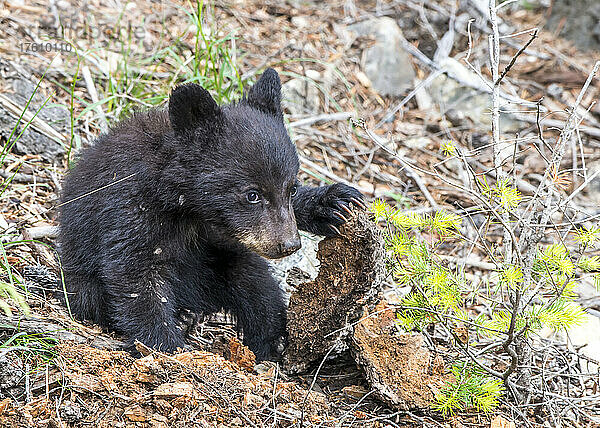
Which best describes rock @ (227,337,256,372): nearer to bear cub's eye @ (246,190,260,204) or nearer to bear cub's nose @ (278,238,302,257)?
bear cub's nose @ (278,238,302,257)

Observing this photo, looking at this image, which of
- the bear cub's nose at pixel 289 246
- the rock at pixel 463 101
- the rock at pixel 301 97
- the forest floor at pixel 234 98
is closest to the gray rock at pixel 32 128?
the forest floor at pixel 234 98

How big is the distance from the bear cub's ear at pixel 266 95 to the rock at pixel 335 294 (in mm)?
875

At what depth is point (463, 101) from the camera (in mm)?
8117

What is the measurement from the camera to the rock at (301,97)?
7.18 m

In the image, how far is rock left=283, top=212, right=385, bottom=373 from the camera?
3797mm

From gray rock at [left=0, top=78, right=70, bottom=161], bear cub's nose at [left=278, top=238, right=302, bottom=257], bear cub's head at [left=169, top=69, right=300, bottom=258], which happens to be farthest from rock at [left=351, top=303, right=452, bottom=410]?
gray rock at [left=0, top=78, right=70, bottom=161]

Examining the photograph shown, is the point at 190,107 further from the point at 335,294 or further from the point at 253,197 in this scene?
the point at 335,294

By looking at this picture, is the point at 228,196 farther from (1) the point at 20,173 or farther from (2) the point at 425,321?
(1) the point at 20,173

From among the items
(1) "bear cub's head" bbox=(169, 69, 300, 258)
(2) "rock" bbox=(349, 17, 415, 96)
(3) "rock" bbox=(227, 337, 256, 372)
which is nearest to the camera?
(1) "bear cub's head" bbox=(169, 69, 300, 258)

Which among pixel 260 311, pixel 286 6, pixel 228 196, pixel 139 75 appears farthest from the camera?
pixel 286 6

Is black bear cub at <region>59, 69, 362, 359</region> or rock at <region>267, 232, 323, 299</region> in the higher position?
black bear cub at <region>59, 69, 362, 359</region>

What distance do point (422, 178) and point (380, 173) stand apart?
451 millimetres

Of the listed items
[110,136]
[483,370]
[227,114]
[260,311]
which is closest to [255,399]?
[260,311]

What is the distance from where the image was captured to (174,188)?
383 centimetres
